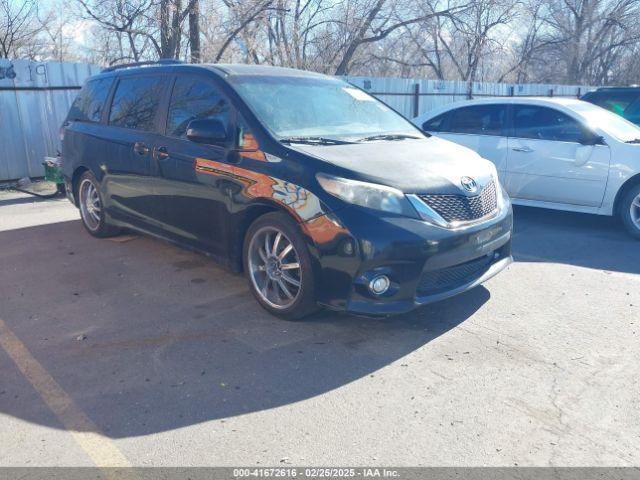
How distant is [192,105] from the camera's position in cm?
507

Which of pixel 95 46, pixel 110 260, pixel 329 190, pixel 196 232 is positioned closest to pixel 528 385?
pixel 329 190

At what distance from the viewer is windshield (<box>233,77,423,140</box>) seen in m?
4.64

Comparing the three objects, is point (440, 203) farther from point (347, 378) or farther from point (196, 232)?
point (196, 232)

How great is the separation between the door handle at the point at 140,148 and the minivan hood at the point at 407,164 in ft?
6.01

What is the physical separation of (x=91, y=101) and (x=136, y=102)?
114cm

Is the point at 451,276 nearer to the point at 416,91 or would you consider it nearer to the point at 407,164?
the point at 407,164

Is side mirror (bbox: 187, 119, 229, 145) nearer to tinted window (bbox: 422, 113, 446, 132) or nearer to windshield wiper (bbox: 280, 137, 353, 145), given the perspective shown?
windshield wiper (bbox: 280, 137, 353, 145)

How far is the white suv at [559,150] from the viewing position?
272 inches

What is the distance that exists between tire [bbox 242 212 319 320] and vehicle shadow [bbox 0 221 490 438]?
5.8 inches

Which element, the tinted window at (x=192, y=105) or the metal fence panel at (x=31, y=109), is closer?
the tinted window at (x=192, y=105)

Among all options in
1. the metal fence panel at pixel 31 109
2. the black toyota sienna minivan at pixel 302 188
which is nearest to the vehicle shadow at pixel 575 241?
the black toyota sienna minivan at pixel 302 188

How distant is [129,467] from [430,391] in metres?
1.70

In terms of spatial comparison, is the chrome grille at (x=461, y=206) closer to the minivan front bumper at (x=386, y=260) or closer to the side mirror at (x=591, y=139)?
the minivan front bumper at (x=386, y=260)

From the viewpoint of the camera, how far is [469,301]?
15.5 feet
